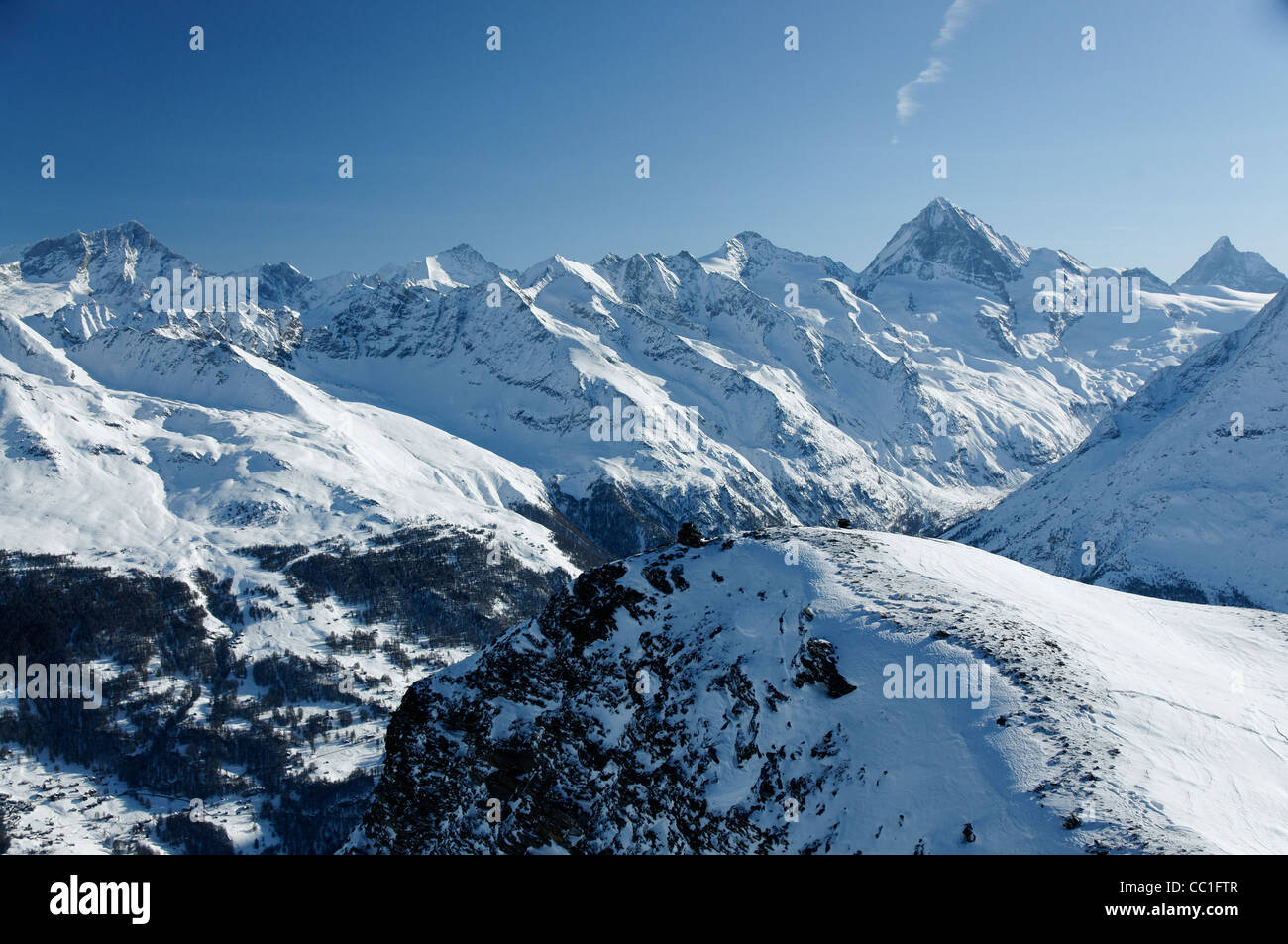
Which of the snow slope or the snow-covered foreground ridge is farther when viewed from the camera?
the snow slope

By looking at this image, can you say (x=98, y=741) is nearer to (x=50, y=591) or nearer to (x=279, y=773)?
(x=279, y=773)

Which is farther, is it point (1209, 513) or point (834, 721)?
point (1209, 513)

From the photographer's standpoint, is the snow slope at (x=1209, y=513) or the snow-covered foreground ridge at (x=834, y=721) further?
the snow slope at (x=1209, y=513)

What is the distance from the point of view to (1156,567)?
162000mm

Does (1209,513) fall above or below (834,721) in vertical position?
below

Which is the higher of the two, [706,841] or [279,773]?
[706,841]

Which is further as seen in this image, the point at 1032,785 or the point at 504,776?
the point at 504,776

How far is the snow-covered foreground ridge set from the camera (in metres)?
33.0

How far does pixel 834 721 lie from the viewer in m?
40.4

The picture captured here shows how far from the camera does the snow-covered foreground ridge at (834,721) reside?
108ft
